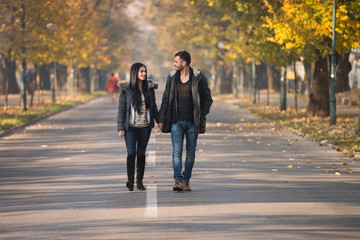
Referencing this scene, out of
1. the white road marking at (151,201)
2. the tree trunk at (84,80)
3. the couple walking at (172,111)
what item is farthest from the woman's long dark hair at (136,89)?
the tree trunk at (84,80)

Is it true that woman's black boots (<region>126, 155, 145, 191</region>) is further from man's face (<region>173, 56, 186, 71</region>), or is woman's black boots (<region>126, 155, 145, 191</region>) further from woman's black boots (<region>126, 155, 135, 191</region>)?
man's face (<region>173, 56, 186, 71</region>)

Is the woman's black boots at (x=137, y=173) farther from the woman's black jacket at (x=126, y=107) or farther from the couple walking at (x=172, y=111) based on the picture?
the woman's black jacket at (x=126, y=107)

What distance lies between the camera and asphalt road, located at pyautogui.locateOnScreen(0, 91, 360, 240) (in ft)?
26.4

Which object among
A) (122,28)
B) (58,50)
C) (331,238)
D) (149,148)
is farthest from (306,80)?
(331,238)

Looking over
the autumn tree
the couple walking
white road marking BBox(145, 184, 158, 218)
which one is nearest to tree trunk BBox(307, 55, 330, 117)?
the autumn tree

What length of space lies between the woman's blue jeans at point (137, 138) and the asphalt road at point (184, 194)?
0.60 meters

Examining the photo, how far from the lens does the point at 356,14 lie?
2320cm

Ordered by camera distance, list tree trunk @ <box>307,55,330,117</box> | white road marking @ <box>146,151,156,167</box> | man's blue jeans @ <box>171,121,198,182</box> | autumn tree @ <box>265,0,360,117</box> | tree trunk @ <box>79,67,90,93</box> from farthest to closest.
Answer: tree trunk @ <box>79,67,90,93</box> < tree trunk @ <box>307,55,330,117</box> < autumn tree @ <box>265,0,360,117</box> < white road marking @ <box>146,151,156,167</box> < man's blue jeans @ <box>171,121,198,182</box>

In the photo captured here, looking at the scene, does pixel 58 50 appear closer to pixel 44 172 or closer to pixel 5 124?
pixel 5 124

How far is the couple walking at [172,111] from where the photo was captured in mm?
10727

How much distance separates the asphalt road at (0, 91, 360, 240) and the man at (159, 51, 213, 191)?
77cm

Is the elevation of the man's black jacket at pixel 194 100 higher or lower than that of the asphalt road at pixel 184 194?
higher

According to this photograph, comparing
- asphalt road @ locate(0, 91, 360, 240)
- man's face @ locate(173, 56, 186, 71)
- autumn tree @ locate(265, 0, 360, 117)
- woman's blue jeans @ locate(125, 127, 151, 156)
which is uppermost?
autumn tree @ locate(265, 0, 360, 117)

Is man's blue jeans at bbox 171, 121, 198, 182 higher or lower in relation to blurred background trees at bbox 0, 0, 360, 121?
lower
